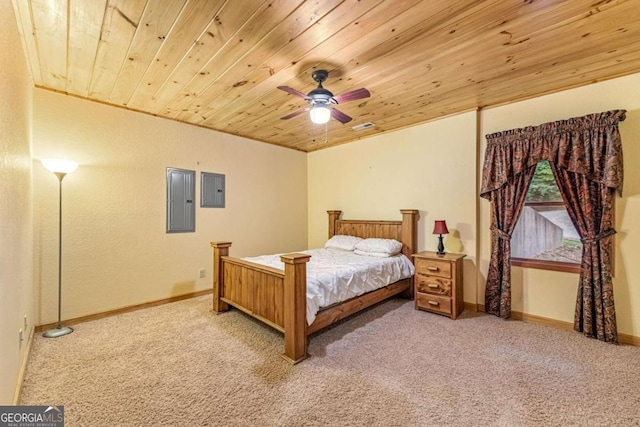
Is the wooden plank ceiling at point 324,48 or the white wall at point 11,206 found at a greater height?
the wooden plank ceiling at point 324,48

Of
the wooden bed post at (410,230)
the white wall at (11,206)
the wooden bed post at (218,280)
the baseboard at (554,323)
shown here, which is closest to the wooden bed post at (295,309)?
the wooden bed post at (218,280)

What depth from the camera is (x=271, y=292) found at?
8.55ft

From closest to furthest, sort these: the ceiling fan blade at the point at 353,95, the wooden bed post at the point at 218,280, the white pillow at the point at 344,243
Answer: the ceiling fan blade at the point at 353,95 → the wooden bed post at the point at 218,280 → the white pillow at the point at 344,243

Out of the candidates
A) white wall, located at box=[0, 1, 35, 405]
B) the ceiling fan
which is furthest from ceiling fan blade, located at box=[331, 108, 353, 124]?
white wall, located at box=[0, 1, 35, 405]

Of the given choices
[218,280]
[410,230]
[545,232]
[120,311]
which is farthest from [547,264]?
[120,311]

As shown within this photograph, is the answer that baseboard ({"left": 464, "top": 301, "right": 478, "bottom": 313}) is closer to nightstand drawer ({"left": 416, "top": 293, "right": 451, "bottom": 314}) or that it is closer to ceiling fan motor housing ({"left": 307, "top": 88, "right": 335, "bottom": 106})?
nightstand drawer ({"left": 416, "top": 293, "right": 451, "bottom": 314})

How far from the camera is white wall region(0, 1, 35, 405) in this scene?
1398 millimetres

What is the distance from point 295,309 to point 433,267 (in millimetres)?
1924

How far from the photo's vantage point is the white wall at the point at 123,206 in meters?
2.90

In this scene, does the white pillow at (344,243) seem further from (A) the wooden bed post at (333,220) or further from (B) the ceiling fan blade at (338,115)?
(B) the ceiling fan blade at (338,115)

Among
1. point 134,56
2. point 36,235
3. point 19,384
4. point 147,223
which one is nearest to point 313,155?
point 147,223

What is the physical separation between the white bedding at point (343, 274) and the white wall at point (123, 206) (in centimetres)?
128

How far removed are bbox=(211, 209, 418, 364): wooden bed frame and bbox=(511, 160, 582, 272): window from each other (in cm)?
125

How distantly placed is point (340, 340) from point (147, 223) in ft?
9.28
